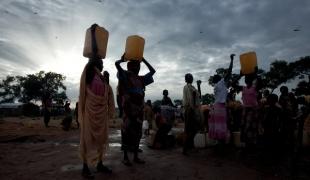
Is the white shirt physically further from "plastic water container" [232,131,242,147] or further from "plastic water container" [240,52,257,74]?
→ "plastic water container" [232,131,242,147]

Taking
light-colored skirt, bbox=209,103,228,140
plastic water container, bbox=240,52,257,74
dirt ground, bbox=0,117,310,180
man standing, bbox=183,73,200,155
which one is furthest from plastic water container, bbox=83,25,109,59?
plastic water container, bbox=240,52,257,74

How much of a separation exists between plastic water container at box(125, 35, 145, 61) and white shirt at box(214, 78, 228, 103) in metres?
2.24

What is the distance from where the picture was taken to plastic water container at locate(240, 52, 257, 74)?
667 cm

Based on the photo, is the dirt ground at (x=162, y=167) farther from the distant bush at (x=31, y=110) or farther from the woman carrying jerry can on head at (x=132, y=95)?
the distant bush at (x=31, y=110)

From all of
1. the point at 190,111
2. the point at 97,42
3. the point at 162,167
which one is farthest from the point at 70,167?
the point at 190,111

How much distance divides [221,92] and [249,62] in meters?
0.94

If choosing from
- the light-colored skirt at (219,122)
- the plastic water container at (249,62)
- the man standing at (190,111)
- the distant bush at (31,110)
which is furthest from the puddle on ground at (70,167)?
the distant bush at (31,110)

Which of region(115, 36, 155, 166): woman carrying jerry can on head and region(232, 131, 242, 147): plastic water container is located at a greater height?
region(115, 36, 155, 166): woman carrying jerry can on head

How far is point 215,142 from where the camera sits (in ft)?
25.3

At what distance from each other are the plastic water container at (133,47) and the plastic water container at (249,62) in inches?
101

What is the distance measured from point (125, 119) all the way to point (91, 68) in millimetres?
1275

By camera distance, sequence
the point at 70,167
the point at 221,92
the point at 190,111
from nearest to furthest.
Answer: the point at 70,167 < the point at 221,92 < the point at 190,111

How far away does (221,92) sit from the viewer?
22.3 ft

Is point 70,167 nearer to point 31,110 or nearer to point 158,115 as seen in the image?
point 158,115
